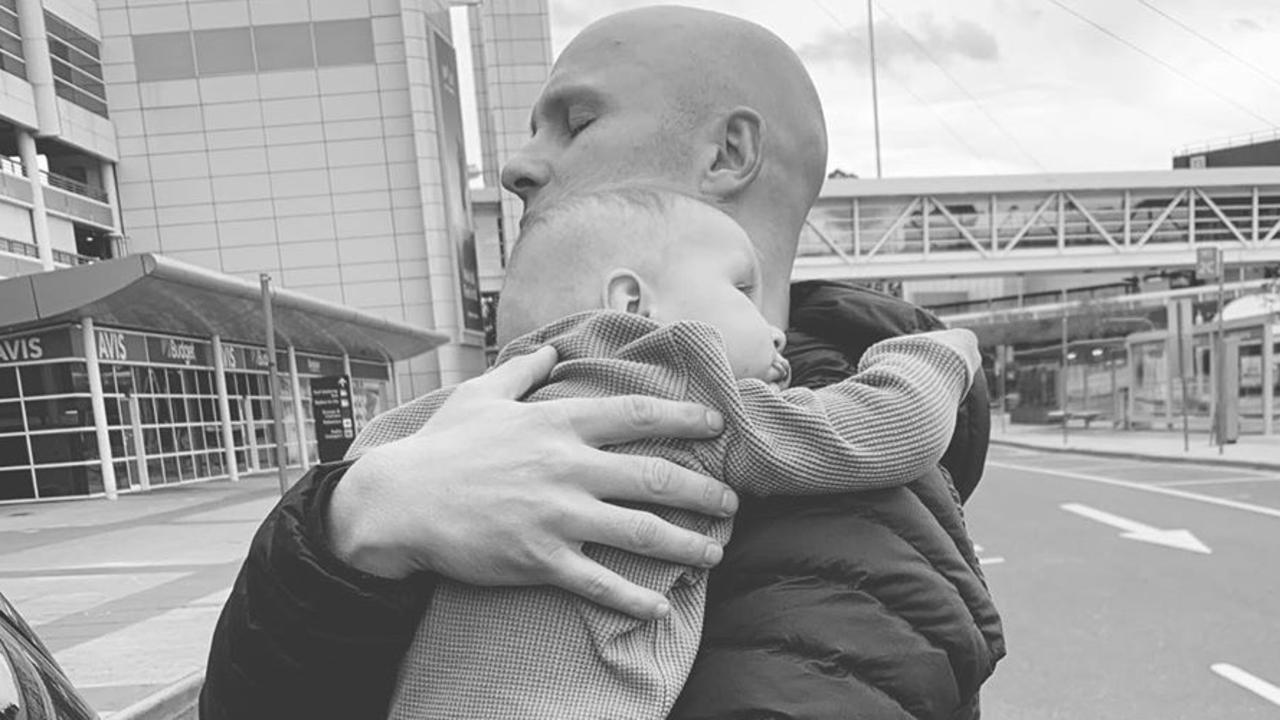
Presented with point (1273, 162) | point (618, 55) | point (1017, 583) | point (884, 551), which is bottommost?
point (1017, 583)

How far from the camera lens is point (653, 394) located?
882 millimetres

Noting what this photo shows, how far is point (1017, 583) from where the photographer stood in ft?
20.8

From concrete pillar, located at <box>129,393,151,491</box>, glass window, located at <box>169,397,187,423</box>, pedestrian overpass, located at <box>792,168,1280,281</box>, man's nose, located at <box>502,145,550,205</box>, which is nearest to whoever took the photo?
man's nose, located at <box>502,145,550,205</box>

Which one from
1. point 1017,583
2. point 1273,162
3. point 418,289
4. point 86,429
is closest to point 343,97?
point 418,289

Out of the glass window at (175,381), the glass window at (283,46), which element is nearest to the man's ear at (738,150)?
the glass window at (175,381)

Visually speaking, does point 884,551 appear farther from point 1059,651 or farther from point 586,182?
point 1059,651

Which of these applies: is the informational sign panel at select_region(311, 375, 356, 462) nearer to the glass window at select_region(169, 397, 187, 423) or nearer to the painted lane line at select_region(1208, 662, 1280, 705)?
the glass window at select_region(169, 397, 187, 423)

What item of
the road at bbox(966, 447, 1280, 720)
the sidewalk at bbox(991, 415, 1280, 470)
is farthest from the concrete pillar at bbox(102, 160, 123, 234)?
the road at bbox(966, 447, 1280, 720)

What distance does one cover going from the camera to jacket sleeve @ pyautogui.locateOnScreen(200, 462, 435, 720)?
32.9 inches

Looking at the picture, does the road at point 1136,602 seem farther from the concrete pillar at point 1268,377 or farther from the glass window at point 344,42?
the glass window at point 344,42

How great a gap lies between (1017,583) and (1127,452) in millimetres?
12043

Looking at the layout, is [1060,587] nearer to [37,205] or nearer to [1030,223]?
[37,205]

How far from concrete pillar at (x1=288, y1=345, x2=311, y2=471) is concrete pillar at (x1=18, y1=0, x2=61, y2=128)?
770 cm

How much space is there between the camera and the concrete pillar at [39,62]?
43.2 feet
